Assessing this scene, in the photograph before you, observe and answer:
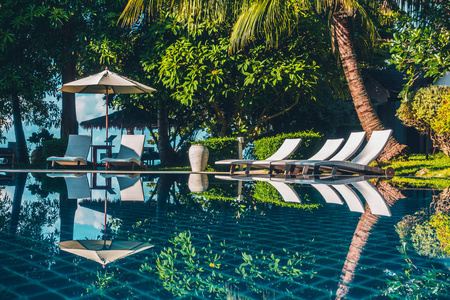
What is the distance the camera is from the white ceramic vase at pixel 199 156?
13758 mm

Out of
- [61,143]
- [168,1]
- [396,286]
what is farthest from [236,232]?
[61,143]

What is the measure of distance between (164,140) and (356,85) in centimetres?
863

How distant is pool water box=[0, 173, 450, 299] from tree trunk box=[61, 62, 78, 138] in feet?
40.4

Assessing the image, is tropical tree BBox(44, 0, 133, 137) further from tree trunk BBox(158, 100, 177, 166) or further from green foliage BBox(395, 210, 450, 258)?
green foliage BBox(395, 210, 450, 258)

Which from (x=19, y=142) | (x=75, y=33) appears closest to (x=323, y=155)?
(x=75, y=33)

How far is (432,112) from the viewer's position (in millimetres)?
13289

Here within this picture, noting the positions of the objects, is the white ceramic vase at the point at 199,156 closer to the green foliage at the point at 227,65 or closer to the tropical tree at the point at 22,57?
the green foliage at the point at 227,65

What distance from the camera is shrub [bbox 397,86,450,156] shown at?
1271cm

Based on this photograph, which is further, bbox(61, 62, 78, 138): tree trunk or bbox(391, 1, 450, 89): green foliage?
bbox(61, 62, 78, 138): tree trunk

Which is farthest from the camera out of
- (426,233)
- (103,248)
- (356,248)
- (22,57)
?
(22,57)

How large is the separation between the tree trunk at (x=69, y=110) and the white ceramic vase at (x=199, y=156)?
705 centimetres

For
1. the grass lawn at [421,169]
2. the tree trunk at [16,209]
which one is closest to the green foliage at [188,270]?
the tree trunk at [16,209]

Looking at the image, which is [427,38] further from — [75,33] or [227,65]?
[75,33]

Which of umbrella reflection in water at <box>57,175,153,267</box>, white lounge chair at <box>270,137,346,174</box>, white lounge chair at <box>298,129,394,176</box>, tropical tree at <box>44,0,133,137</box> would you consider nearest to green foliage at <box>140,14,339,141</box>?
tropical tree at <box>44,0,133,137</box>
